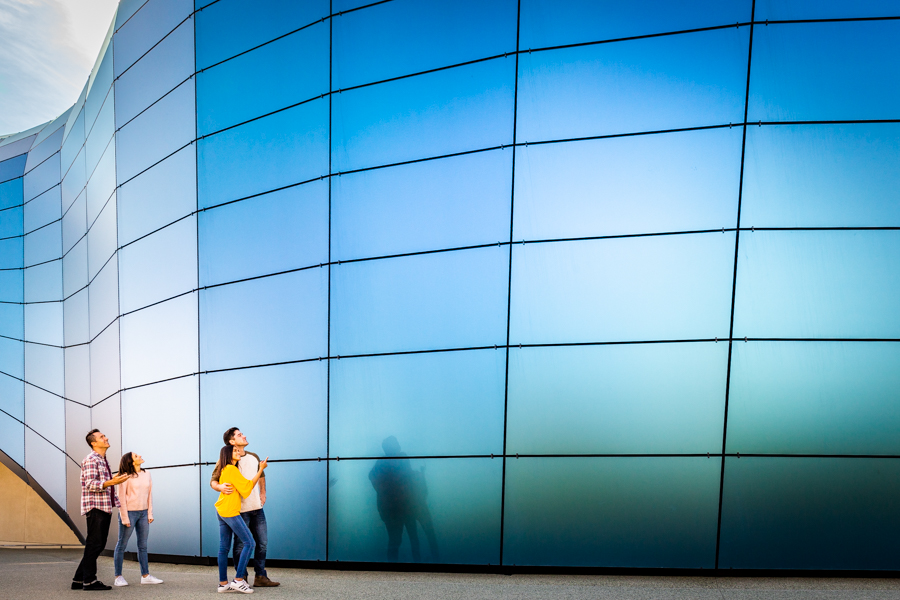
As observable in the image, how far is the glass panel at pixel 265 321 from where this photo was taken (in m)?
10.6

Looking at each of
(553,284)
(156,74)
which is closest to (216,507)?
(553,284)

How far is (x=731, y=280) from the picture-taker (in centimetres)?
882

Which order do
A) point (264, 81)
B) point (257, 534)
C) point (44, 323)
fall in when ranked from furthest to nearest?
point (44, 323), point (264, 81), point (257, 534)

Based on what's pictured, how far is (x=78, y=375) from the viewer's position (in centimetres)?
1620

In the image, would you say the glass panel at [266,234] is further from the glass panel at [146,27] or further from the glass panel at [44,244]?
the glass panel at [44,244]

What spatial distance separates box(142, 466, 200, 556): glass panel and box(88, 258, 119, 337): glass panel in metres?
4.19

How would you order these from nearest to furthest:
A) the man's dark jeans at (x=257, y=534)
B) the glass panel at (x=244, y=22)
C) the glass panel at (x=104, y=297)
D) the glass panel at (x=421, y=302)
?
1. the man's dark jeans at (x=257, y=534)
2. the glass panel at (x=421, y=302)
3. the glass panel at (x=244, y=22)
4. the glass panel at (x=104, y=297)

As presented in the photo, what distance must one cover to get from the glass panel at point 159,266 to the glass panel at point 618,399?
22.5ft

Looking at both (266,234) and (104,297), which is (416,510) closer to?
(266,234)

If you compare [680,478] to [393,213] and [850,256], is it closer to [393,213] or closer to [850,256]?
[850,256]

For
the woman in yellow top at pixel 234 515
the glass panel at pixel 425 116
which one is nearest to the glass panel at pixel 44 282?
the glass panel at pixel 425 116

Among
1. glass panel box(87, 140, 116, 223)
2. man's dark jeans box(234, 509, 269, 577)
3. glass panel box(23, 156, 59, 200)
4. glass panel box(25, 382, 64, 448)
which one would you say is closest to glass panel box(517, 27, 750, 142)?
man's dark jeans box(234, 509, 269, 577)

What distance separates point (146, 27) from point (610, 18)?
33.9 ft

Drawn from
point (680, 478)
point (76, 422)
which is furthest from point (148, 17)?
point (680, 478)
